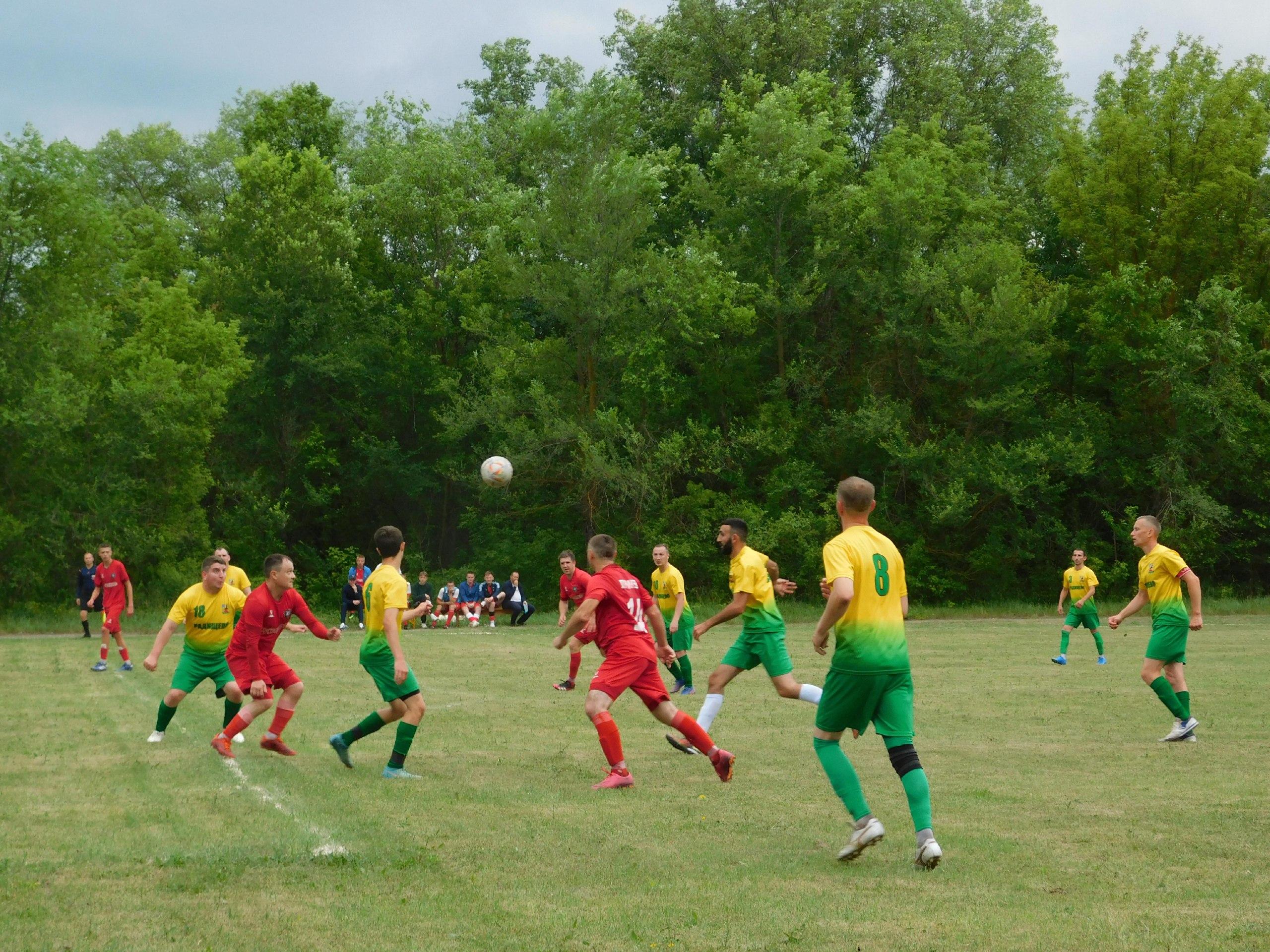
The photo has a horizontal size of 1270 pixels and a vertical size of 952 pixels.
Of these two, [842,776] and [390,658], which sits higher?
[390,658]

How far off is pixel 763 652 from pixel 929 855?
4720 mm

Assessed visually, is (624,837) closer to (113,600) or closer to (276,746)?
(276,746)

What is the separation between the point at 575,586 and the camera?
16.1 m

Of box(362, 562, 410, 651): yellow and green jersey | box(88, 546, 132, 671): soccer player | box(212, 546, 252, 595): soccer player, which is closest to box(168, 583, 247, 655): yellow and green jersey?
box(212, 546, 252, 595): soccer player

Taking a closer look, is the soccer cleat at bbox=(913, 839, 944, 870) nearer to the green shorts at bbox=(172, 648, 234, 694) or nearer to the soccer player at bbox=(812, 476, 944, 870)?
the soccer player at bbox=(812, 476, 944, 870)

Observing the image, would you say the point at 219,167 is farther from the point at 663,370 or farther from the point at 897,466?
the point at 897,466

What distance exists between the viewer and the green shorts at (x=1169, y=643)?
12.1 metres

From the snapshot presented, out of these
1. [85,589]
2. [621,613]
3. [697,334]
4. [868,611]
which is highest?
[697,334]

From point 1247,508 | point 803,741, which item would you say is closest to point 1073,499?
point 1247,508

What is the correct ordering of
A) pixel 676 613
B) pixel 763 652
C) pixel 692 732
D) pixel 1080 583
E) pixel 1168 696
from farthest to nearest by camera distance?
1. pixel 1080 583
2. pixel 676 613
3. pixel 1168 696
4. pixel 763 652
5. pixel 692 732

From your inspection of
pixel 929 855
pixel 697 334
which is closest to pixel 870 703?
pixel 929 855

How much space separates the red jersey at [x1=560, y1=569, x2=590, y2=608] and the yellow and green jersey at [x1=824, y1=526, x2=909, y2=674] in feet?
18.8

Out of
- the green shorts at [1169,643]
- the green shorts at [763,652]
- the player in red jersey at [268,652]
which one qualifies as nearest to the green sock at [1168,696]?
the green shorts at [1169,643]

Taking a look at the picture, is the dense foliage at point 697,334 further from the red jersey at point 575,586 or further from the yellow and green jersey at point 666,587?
the yellow and green jersey at point 666,587
